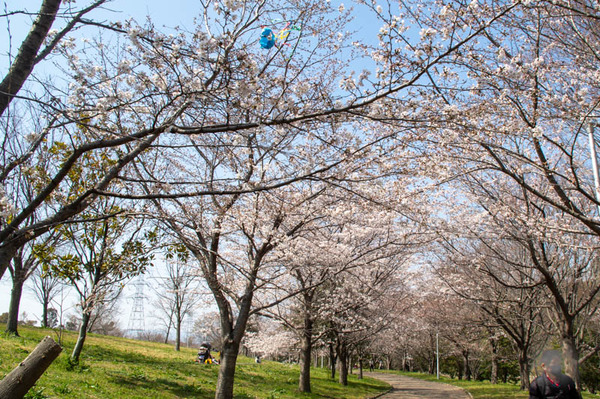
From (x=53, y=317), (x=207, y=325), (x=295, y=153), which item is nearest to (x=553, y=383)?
(x=295, y=153)

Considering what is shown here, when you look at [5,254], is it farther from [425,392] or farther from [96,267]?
[425,392]

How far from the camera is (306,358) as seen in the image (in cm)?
1442

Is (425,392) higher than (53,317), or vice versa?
(53,317)

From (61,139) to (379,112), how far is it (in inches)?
218

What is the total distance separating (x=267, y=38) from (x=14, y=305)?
17.0 metres

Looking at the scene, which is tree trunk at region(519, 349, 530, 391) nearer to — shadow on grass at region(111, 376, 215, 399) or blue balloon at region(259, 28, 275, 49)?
shadow on grass at region(111, 376, 215, 399)

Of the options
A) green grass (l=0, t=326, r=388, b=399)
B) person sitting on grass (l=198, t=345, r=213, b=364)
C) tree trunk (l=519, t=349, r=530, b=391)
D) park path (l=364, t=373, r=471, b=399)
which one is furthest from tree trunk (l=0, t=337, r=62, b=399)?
tree trunk (l=519, t=349, r=530, b=391)

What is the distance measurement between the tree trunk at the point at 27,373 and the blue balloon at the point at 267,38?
11.5 ft

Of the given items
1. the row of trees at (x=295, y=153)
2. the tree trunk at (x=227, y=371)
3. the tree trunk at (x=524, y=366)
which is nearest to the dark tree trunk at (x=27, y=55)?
the row of trees at (x=295, y=153)

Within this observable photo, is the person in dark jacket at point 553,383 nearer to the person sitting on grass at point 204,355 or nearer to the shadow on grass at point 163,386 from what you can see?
the shadow on grass at point 163,386

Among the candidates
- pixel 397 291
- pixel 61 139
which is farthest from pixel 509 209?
pixel 397 291

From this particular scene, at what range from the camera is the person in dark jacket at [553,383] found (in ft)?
17.8

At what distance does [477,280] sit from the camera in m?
15.8

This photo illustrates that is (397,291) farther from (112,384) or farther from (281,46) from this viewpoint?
(281,46)
